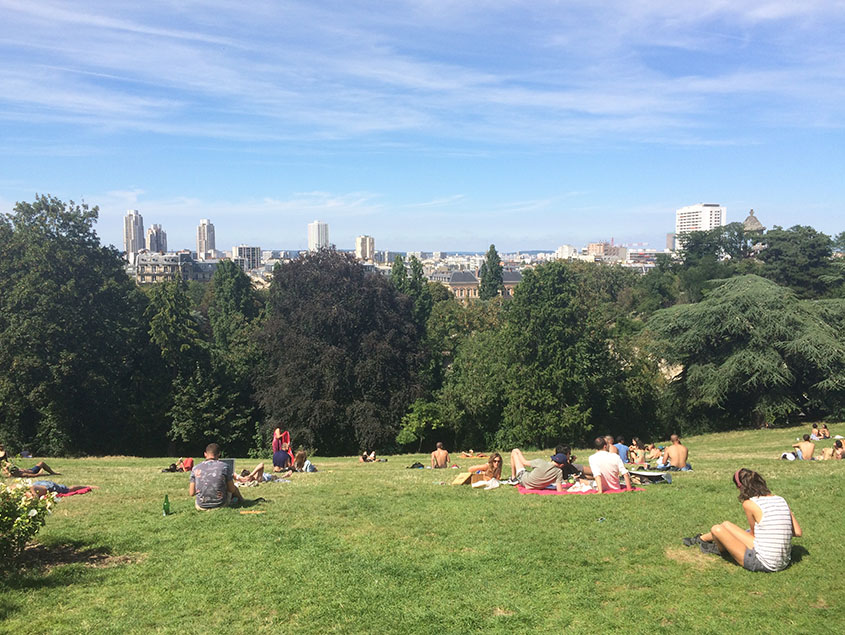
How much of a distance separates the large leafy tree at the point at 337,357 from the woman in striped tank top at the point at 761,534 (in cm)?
2813

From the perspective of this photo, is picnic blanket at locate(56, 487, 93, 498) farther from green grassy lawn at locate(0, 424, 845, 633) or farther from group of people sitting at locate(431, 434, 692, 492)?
group of people sitting at locate(431, 434, 692, 492)

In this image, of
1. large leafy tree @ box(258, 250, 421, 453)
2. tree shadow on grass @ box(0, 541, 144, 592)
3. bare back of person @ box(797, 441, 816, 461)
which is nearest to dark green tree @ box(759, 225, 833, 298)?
large leafy tree @ box(258, 250, 421, 453)

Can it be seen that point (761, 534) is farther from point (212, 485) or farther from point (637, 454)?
point (637, 454)

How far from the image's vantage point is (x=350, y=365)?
38500 millimetres

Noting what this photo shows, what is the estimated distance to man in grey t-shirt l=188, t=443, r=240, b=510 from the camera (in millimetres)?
12812

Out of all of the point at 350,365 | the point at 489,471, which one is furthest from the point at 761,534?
the point at 350,365

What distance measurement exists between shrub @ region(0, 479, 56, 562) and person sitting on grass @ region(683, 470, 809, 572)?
9.51 m

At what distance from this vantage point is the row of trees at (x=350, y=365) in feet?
119

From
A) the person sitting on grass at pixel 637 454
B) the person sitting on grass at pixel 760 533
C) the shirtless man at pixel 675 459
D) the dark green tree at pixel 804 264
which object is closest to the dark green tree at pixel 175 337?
the person sitting on grass at pixel 637 454

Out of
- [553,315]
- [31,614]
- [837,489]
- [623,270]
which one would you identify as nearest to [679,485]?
[837,489]

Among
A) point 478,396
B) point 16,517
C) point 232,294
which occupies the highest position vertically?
point 232,294

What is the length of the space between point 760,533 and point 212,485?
30.3ft

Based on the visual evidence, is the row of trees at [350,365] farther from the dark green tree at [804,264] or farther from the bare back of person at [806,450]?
the dark green tree at [804,264]

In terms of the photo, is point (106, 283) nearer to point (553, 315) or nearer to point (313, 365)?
point (313, 365)
